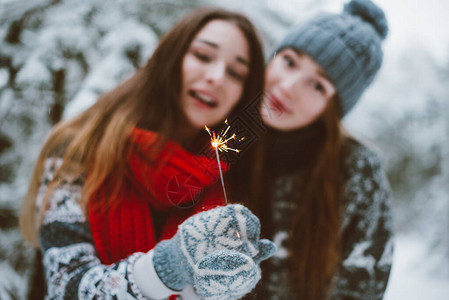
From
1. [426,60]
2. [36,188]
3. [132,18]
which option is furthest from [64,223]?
[426,60]

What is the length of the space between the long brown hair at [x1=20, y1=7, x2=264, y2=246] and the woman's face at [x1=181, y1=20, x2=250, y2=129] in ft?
0.04

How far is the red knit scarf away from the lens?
0.32 m

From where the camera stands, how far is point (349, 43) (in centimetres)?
43

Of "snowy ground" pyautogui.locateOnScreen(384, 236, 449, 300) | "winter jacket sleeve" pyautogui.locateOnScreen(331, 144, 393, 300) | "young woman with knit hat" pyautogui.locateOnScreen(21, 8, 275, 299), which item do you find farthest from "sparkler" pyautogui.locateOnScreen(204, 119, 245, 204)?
"snowy ground" pyautogui.locateOnScreen(384, 236, 449, 300)

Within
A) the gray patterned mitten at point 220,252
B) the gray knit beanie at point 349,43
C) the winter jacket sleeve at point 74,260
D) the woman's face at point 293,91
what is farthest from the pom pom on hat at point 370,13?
the winter jacket sleeve at point 74,260

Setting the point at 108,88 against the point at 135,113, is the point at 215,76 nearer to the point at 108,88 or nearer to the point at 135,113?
the point at 135,113

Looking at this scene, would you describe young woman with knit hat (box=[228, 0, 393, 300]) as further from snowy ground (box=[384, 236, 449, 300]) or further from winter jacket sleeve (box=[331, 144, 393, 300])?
snowy ground (box=[384, 236, 449, 300])

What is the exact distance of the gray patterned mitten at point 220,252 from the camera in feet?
0.95

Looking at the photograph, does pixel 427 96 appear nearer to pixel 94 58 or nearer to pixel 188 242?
pixel 188 242

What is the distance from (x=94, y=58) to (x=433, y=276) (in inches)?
36.8

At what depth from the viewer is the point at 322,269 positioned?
1.46ft

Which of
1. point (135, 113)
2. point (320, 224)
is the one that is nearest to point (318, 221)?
point (320, 224)

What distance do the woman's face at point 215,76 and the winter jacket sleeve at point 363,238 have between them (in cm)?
27

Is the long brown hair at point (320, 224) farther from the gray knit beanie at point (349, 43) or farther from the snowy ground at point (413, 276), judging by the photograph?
the snowy ground at point (413, 276)
